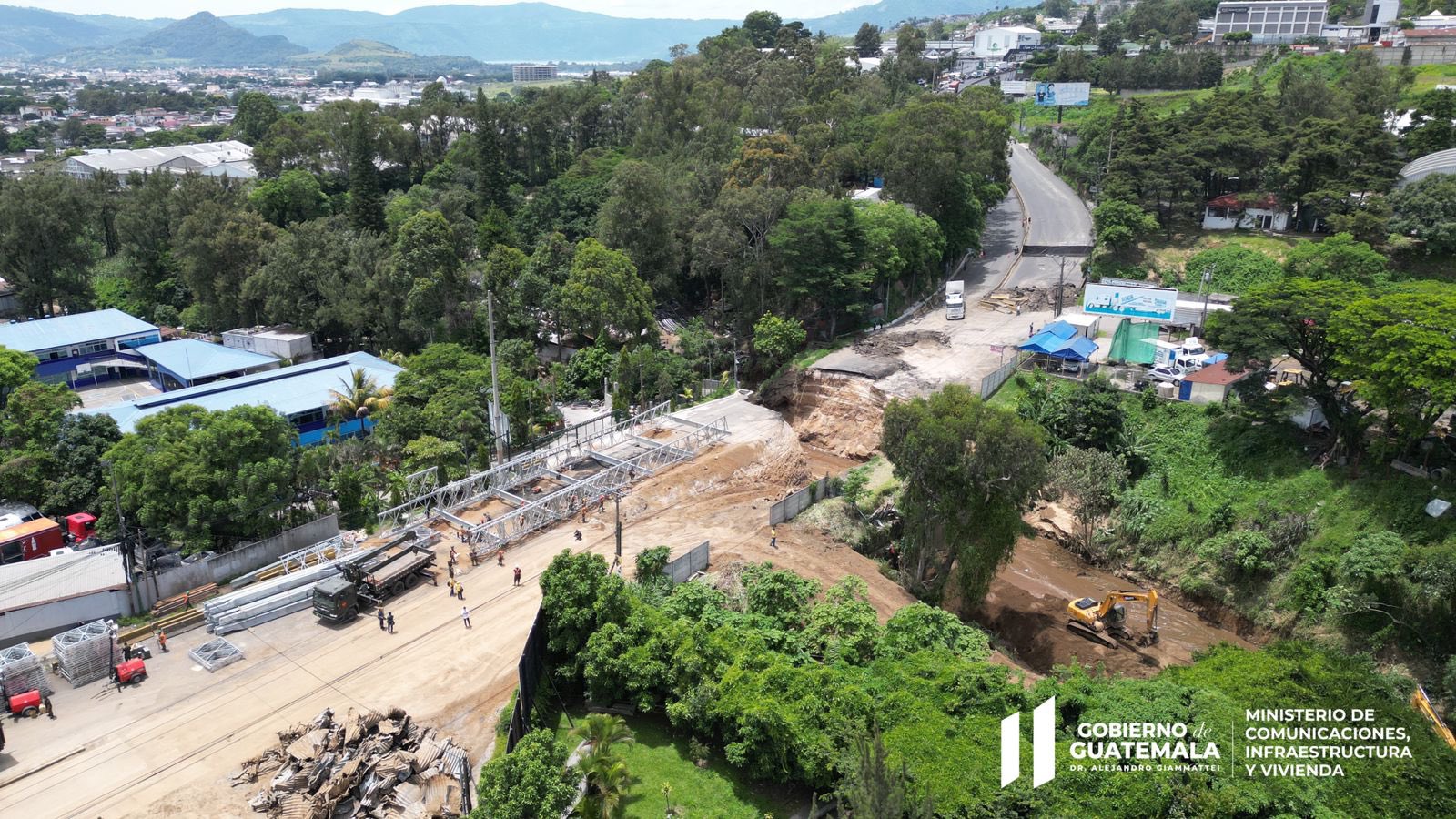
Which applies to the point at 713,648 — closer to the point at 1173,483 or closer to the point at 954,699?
the point at 954,699

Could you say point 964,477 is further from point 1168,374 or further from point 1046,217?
point 1046,217

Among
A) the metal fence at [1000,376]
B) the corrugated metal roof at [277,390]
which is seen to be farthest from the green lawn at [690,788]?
the corrugated metal roof at [277,390]

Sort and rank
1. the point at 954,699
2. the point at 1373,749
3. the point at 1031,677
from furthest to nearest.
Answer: the point at 1031,677 → the point at 954,699 → the point at 1373,749

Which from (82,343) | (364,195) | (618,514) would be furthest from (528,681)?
(364,195)

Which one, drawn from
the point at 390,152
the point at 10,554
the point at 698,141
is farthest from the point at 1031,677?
the point at 390,152

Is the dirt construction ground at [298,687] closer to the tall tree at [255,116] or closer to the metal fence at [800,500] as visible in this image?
the metal fence at [800,500]
